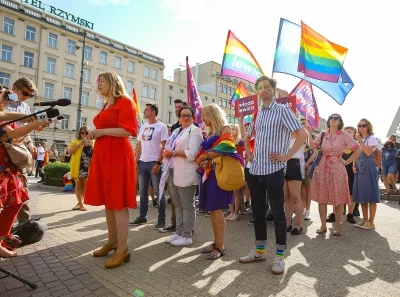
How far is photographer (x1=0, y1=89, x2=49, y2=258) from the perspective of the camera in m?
2.56

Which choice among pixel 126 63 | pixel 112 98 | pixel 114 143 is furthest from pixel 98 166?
pixel 126 63

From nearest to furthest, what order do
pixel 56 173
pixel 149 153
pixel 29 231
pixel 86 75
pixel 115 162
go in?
pixel 115 162 < pixel 29 231 < pixel 149 153 < pixel 56 173 < pixel 86 75

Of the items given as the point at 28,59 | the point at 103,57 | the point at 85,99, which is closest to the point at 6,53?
the point at 28,59

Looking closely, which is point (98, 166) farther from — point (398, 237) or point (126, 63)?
point (126, 63)

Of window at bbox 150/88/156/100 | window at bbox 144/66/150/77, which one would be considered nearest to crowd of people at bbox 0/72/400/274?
window at bbox 150/88/156/100

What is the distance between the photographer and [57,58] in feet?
126

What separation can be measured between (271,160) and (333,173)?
7.31 ft

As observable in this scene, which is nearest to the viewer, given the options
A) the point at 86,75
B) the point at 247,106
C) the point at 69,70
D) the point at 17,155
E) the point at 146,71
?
the point at 17,155

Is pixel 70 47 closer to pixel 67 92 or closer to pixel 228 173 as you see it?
pixel 67 92

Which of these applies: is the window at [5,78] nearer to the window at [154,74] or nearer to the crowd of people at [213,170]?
the window at [154,74]

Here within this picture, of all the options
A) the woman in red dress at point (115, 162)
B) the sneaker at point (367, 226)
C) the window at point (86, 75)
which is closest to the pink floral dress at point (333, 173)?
the sneaker at point (367, 226)

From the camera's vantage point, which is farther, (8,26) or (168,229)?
(8,26)

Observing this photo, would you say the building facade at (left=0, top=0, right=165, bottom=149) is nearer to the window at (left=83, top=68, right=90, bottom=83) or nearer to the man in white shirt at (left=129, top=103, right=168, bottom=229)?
the window at (left=83, top=68, right=90, bottom=83)

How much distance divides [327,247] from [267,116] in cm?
218
